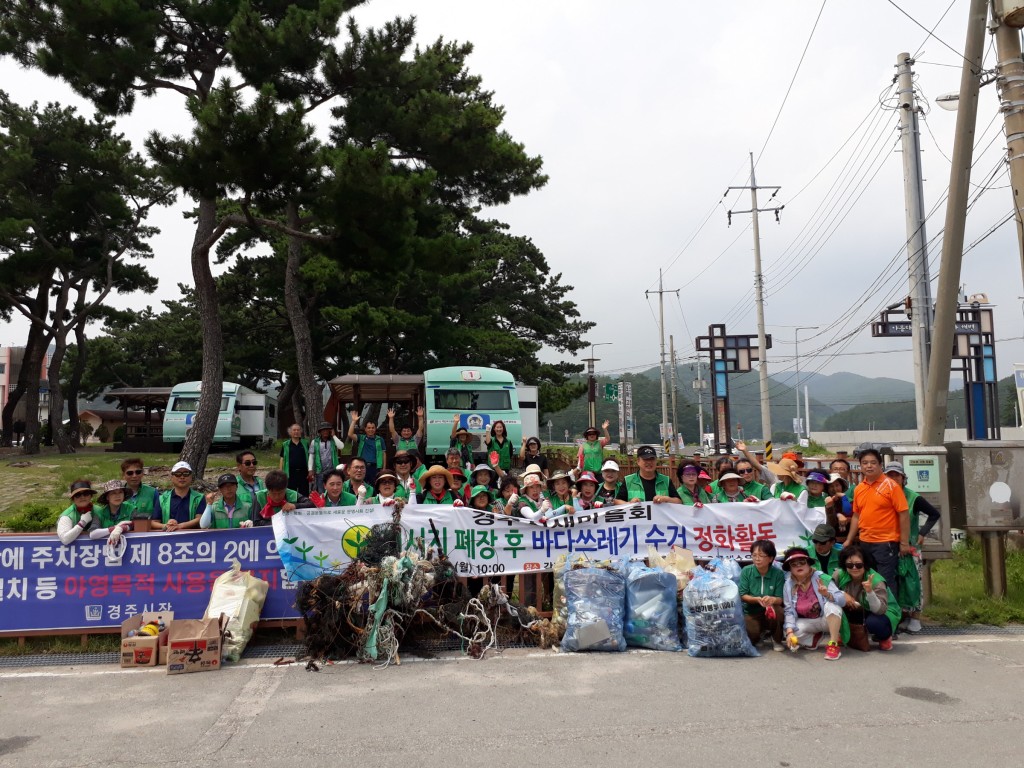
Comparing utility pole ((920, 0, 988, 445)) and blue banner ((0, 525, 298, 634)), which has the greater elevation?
utility pole ((920, 0, 988, 445))

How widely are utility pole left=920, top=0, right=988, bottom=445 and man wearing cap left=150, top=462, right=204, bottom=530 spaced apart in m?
8.55

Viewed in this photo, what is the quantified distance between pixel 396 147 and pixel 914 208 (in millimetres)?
11999

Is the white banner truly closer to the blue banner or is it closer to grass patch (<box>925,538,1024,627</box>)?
the blue banner

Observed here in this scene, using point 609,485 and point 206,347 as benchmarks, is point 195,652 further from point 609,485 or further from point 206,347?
point 206,347

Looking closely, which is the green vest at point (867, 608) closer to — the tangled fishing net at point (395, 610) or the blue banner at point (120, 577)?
the tangled fishing net at point (395, 610)

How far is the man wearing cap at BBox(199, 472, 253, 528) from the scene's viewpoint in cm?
733

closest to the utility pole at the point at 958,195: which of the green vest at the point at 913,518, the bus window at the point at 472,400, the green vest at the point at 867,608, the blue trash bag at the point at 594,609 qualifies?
the green vest at the point at 913,518

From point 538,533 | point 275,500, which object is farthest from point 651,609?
point 275,500

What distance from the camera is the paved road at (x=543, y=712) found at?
4.46 m

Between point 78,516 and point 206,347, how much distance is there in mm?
10262

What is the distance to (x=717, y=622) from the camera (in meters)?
6.31

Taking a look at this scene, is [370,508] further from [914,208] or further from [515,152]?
[515,152]

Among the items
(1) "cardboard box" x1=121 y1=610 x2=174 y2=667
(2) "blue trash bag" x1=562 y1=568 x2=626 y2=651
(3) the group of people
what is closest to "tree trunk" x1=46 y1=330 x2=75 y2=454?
(3) the group of people

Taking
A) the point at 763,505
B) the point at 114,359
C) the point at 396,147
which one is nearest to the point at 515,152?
the point at 396,147
